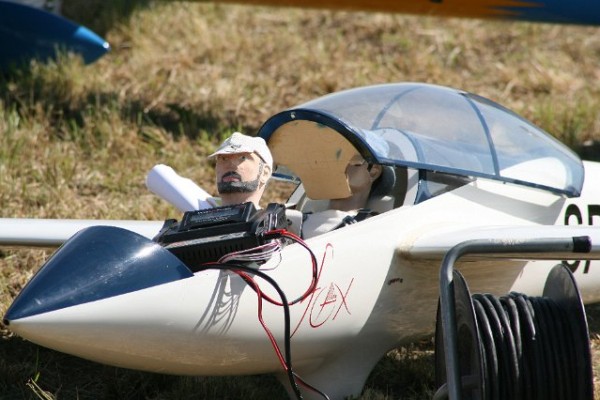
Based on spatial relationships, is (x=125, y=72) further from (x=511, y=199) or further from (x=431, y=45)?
(x=511, y=199)

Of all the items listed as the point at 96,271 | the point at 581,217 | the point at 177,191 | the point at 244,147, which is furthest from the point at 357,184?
the point at 96,271

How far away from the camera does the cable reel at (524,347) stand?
13.2 ft

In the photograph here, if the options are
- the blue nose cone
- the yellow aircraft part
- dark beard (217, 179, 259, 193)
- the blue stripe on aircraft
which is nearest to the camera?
the blue nose cone

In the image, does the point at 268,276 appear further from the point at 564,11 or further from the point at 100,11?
the point at 100,11

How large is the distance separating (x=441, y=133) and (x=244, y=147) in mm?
993

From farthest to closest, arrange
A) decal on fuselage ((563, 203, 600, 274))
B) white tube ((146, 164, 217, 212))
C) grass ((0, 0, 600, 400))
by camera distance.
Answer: white tube ((146, 164, 217, 212))
decal on fuselage ((563, 203, 600, 274))
grass ((0, 0, 600, 400))

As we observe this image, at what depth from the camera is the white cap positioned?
15.4 feet

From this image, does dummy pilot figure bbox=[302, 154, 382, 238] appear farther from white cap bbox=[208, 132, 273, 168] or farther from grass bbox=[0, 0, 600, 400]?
grass bbox=[0, 0, 600, 400]

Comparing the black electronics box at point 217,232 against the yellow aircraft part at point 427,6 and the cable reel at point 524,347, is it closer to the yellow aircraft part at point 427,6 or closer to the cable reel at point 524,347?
the cable reel at point 524,347

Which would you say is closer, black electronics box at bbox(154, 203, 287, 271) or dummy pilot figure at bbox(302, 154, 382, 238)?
black electronics box at bbox(154, 203, 287, 271)

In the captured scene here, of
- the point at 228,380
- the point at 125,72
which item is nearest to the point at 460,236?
the point at 228,380

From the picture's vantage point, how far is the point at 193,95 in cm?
882

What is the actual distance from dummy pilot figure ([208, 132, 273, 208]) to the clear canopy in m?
0.45

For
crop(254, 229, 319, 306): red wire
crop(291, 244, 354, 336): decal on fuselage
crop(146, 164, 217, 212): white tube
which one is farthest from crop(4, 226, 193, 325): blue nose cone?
crop(146, 164, 217, 212): white tube
